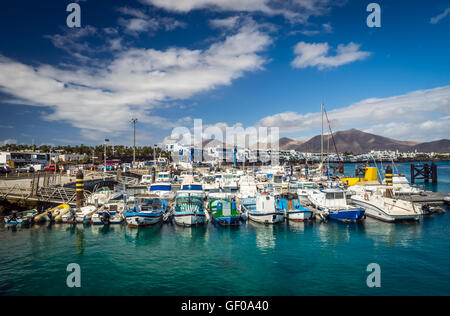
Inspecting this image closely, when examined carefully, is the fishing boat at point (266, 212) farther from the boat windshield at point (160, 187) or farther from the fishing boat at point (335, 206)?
the boat windshield at point (160, 187)

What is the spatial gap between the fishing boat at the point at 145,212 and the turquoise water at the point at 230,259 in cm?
78

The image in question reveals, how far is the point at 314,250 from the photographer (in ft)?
65.4

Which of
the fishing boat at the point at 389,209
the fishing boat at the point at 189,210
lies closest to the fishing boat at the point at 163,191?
the fishing boat at the point at 189,210

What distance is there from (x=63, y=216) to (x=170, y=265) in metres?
16.7

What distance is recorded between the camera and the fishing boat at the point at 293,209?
1105 inches

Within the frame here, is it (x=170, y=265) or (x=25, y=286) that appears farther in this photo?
(x=170, y=265)

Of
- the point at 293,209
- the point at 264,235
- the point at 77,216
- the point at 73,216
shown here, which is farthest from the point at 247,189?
the point at 73,216

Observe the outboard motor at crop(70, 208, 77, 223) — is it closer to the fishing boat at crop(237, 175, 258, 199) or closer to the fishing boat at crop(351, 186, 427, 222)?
the fishing boat at crop(237, 175, 258, 199)

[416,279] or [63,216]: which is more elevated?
[63,216]

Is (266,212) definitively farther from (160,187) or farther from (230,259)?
(160,187)

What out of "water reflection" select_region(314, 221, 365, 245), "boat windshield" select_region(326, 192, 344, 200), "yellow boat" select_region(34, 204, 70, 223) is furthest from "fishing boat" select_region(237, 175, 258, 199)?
"yellow boat" select_region(34, 204, 70, 223)

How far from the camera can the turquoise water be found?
1434 centimetres

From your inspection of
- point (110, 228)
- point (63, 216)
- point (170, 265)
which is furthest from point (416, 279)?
point (63, 216)
